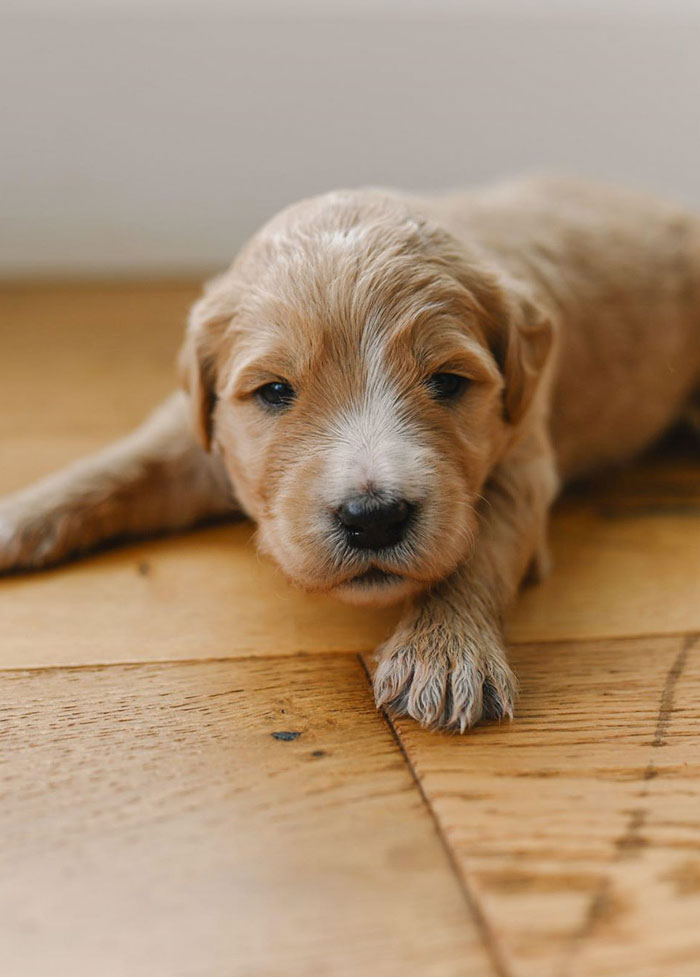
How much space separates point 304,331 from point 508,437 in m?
0.66

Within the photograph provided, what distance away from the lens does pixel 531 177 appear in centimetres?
394

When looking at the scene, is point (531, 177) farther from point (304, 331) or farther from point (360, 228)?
point (304, 331)

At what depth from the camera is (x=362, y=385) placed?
2260 millimetres

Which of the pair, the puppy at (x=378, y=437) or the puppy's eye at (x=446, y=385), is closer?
the puppy at (x=378, y=437)

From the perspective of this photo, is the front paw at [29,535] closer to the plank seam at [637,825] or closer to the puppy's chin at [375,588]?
the puppy's chin at [375,588]

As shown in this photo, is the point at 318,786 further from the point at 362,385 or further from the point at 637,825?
the point at 362,385

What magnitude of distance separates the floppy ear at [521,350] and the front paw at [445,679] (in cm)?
65

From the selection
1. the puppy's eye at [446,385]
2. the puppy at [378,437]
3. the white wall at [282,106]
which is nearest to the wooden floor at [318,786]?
the puppy at [378,437]

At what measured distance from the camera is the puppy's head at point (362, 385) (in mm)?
2131

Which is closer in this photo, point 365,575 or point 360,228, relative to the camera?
point 365,575

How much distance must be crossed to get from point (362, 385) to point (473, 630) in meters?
0.60

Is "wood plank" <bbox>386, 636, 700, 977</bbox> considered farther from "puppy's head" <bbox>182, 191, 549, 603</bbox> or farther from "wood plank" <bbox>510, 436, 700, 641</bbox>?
"puppy's head" <bbox>182, 191, 549, 603</bbox>

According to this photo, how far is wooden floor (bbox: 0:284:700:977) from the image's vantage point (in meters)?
1.51

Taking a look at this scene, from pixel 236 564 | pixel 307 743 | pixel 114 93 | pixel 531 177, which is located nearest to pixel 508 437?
pixel 236 564
